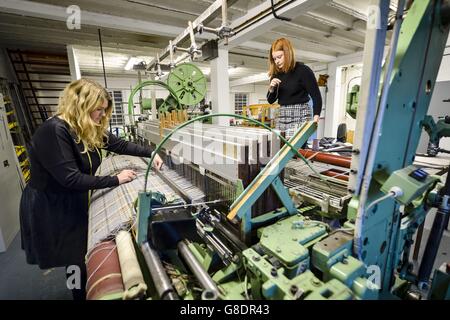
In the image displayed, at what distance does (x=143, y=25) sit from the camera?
3.38 metres

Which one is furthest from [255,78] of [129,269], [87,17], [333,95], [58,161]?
[129,269]

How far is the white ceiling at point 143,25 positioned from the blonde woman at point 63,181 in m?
1.70

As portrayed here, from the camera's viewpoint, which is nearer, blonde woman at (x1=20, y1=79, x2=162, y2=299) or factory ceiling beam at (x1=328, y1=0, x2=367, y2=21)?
blonde woman at (x1=20, y1=79, x2=162, y2=299)

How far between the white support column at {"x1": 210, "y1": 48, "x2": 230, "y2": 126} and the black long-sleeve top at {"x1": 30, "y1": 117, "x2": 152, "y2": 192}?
216 centimetres

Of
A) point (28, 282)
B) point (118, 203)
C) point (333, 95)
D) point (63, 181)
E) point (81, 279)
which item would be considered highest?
point (333, 95)

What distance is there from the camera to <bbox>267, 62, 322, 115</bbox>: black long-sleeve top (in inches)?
83.0

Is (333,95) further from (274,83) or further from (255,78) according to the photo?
(274,83)

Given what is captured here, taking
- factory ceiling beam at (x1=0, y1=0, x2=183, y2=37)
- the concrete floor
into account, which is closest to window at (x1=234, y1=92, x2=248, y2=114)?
factory ceiling beam at (x1=0, y1=0, x2=183, y2=37)

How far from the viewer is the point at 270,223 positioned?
986 millimetres

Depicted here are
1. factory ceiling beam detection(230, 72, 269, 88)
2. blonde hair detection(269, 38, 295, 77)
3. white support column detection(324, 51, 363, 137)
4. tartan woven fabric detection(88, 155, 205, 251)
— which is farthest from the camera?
factory ceiling beam detection(230, 72, 269, 88)

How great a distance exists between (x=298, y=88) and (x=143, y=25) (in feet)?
8.91

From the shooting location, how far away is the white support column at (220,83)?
3268 mm

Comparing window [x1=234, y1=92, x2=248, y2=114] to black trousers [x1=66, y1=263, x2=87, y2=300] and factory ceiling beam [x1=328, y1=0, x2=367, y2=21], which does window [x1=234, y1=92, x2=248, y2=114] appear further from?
black trousers [x1=66, y1=263, x2=87, y2=300]

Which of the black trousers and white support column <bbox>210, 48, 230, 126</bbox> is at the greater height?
white support column <bbox>210, 48, 230, 126</bbox>
